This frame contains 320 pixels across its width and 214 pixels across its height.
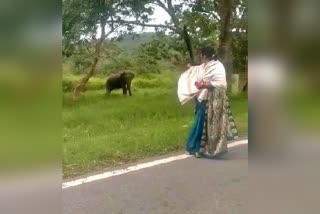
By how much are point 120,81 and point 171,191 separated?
491 mm

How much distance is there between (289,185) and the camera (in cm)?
157

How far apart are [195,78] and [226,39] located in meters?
0.20

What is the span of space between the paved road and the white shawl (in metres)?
0.26

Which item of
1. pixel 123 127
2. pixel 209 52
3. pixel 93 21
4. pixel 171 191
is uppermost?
pixel 93 21

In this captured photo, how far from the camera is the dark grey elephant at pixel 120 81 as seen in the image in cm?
164

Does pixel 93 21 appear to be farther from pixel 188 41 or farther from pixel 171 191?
pixel 171 191

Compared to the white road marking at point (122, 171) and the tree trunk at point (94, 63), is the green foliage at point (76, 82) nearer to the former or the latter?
the tree trunk at point (94, 63)

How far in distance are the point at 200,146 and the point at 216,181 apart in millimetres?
155

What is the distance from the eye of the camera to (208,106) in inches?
67.6

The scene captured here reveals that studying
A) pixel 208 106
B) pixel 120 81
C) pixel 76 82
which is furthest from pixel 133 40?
pixel 208 106

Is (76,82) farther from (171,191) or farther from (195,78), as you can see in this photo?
(171,191)

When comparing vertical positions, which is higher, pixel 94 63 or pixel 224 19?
pixel 224 19

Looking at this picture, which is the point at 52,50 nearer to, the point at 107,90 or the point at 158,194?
the point at 107,90

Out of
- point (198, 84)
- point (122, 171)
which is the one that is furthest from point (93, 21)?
point (122, 171)
